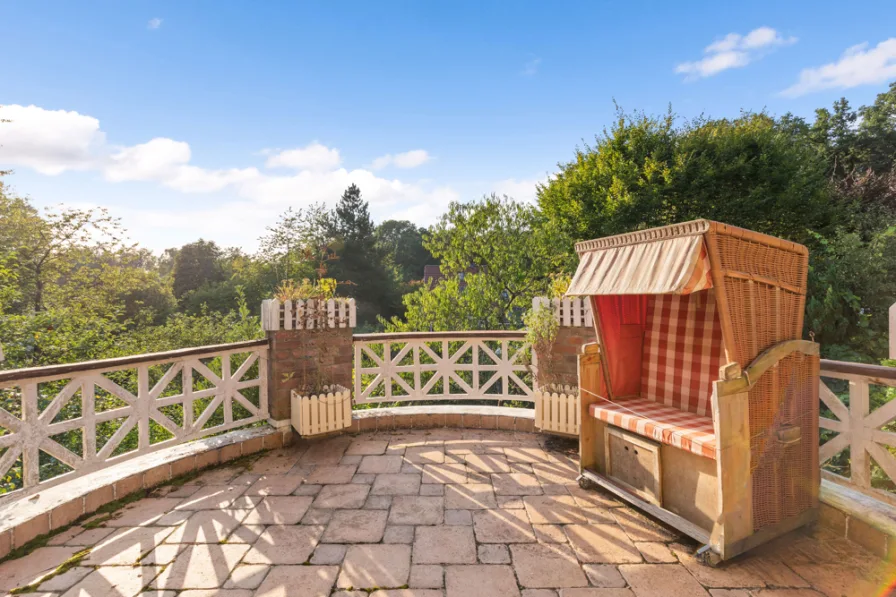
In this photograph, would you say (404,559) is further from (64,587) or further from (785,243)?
(785,243)

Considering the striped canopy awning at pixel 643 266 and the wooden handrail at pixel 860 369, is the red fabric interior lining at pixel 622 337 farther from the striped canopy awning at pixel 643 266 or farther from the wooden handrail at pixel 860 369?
the wooden handrail at pixel 860 369

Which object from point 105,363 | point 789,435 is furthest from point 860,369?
point 105,363

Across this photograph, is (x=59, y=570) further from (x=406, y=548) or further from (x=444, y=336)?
(x=444, y=336)

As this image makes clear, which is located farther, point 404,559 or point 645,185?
point 645,185

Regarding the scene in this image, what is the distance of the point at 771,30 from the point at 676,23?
285 centimetres

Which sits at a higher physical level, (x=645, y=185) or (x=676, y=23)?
(x=676, y=23)

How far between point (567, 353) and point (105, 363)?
148 inches

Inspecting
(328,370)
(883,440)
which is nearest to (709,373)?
(883,440)

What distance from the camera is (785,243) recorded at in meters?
2.33

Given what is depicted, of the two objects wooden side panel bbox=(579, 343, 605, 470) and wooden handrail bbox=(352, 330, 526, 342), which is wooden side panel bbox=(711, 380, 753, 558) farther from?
wooden handrail bbox=(352, 330, 526, 342)

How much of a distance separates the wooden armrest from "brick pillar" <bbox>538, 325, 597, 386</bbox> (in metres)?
1.72

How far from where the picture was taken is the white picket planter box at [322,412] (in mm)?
3765

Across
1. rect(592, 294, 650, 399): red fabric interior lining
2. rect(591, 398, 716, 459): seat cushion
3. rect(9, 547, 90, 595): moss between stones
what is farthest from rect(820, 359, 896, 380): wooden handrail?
rect(9, 547, 90, 595): moss between stones

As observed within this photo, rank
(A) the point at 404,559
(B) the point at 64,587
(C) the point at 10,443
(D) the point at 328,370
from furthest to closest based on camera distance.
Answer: (D) the point at 328,370 < (C) the point at 10,443 < (A) the point at 404,559 < (B) the point at 64,587
